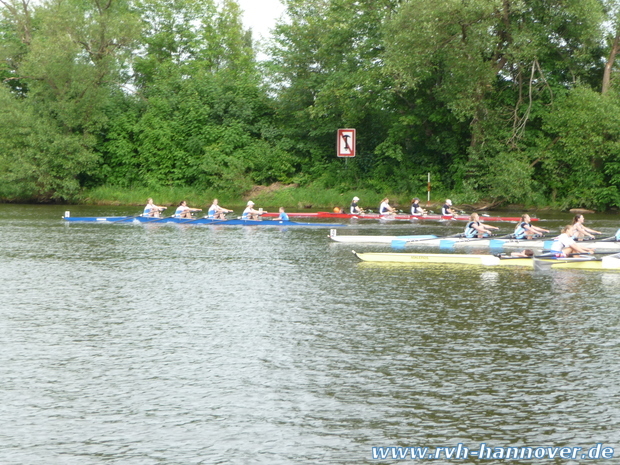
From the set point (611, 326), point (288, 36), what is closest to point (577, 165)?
point (288, 36)

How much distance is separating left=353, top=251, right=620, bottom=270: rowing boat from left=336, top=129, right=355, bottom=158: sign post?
1049 inches

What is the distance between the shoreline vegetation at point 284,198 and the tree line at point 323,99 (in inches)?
25.6

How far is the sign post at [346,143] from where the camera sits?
162 feet

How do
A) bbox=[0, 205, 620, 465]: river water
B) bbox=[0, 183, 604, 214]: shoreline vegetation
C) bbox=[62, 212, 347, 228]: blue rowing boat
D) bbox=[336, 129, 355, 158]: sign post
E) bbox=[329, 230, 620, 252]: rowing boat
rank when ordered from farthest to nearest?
1. bbox=[336, 129, 355, 158]: sign post
2. bbox=[0, 183, 604, 214]: shoreline vegetation
3. bbox=[62, 212, 347, 228]: blue rowing boat
4. bbox=[329, 230, 620, 252]: rowing boat
5. bbox=[0, 205, 620, 465]: river water

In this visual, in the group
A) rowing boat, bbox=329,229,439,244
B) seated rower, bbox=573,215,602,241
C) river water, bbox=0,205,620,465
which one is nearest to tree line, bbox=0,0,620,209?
rowing boat, bbox=329,229,439,244

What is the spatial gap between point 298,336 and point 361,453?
203 inches

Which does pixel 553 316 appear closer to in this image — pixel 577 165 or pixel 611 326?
pixel 611 326

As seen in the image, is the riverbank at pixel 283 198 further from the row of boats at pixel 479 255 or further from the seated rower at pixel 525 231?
the seated rower at pixel 525 231

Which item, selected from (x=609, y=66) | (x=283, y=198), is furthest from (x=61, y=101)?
(x=609, y=66)

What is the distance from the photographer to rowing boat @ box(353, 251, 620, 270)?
20859 mm

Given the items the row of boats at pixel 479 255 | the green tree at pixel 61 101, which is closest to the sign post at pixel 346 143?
the row of boats at pixel 479 255

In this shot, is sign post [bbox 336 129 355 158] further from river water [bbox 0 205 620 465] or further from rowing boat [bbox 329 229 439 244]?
river water [bbox 0 205 620 465]

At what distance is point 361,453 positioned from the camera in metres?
8.13

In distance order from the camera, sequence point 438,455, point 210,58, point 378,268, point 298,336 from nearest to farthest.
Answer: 1. point 438,455
2. point 298,336
3. point 378,268
4. point 210,58
